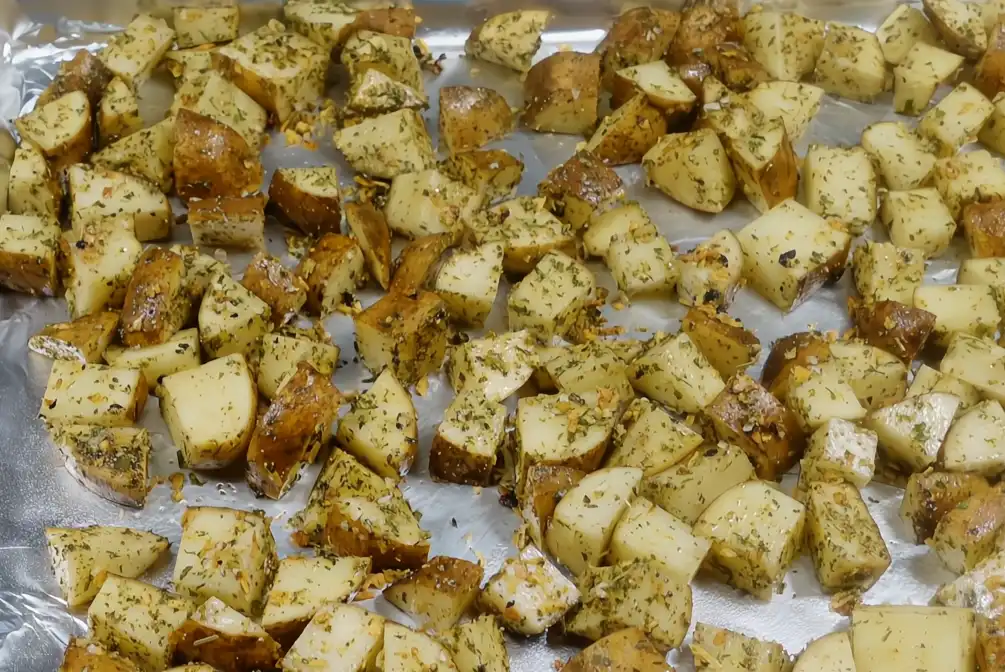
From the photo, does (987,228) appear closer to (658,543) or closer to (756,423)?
(756,423)

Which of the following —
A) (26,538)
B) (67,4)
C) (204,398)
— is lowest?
(26,538)

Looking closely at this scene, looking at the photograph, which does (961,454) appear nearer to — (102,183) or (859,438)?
(859,438)

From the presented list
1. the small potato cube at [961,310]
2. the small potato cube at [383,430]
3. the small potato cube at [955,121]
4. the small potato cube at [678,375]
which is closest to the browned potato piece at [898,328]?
the small potato cube at [961,310]

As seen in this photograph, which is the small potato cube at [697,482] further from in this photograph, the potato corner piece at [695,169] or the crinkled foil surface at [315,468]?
the potato corner piece at [695,169]

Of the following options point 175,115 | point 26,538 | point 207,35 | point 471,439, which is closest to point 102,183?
point 175,115

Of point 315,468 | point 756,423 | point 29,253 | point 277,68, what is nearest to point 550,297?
point 756,423

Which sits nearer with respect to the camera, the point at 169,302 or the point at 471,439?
the point at 471,439

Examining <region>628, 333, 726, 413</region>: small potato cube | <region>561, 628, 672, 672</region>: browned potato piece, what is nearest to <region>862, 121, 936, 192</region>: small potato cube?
<region>628, 333, 726, 413</region>: small potato cube
